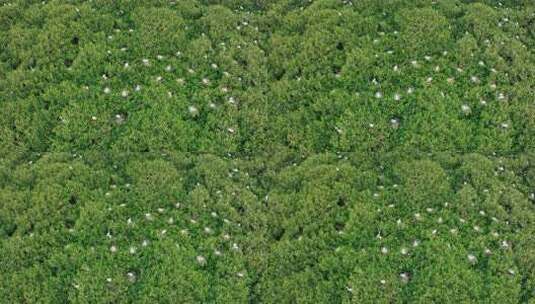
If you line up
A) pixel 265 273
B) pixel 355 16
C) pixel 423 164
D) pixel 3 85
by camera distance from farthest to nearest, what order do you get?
pixel 355 16 < pixel 3 85 < pixel 423 164 < pixel 265 273

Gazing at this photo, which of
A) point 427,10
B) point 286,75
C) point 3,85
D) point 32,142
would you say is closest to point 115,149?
point 32,142

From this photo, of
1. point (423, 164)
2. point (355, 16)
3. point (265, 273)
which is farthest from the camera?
point (355, 16)

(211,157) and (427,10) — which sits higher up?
(427,10)

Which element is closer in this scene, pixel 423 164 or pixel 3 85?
pixel 423 164

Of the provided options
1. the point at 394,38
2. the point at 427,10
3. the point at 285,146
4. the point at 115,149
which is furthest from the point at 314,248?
the point at 427,10

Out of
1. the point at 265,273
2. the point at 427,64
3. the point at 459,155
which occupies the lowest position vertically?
the point at 265,273

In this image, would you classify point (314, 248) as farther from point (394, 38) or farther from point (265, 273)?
point (394, 38)

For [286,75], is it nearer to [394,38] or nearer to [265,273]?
[394,38]
